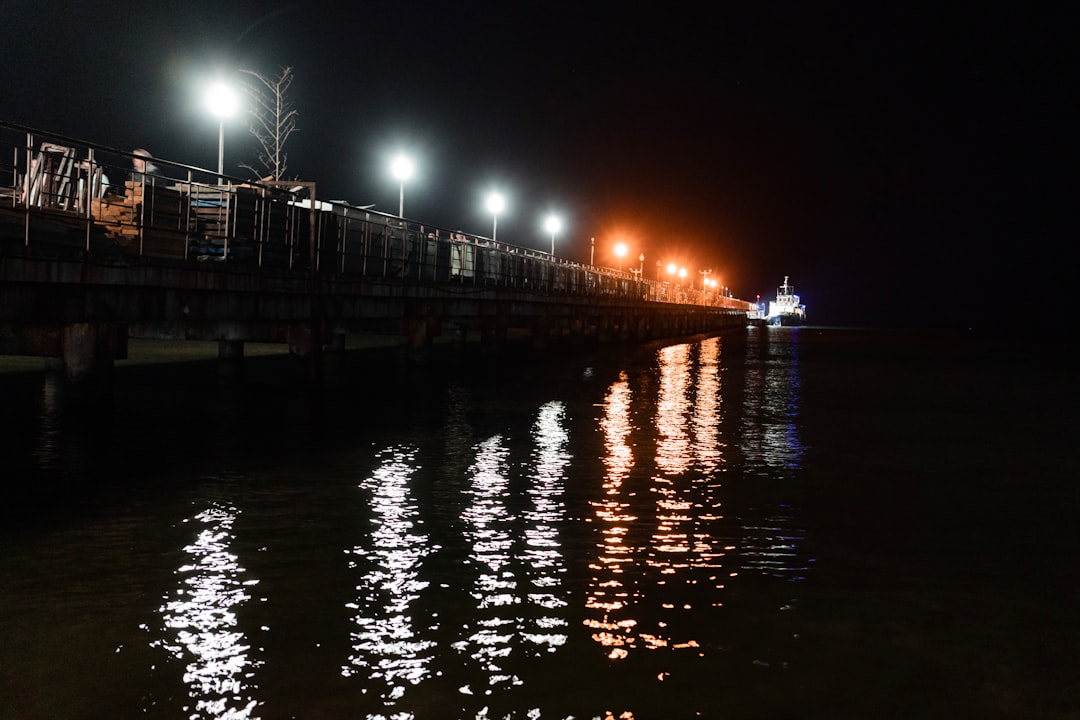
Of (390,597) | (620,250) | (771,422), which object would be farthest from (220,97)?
(620,250)

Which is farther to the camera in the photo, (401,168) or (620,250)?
(620,250)

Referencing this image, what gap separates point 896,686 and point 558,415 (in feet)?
51.6

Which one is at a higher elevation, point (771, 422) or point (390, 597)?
point (771, 422)

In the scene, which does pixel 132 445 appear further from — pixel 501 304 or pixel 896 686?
pixel 501 304

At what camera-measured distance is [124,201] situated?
2333cm

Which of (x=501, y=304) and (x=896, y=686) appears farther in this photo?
(x=501, y=304)

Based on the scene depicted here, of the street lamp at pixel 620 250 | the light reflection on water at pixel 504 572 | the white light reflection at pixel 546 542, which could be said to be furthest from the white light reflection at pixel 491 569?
the street lamp at pixel 620 250

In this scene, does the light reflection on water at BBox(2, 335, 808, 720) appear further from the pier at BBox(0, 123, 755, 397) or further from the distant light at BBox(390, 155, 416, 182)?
the distant light at BBox(390, 155, 416, 182)

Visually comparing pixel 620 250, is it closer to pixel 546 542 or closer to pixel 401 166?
pixel 401 166

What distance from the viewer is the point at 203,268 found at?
64.2 ft

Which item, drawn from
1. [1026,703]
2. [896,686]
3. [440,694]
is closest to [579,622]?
[440,694]

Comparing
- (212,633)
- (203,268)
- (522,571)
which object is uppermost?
(203,268)

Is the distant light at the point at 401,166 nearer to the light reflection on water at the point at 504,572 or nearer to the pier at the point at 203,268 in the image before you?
the pier at the point at 203,268

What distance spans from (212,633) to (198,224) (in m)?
18.4
